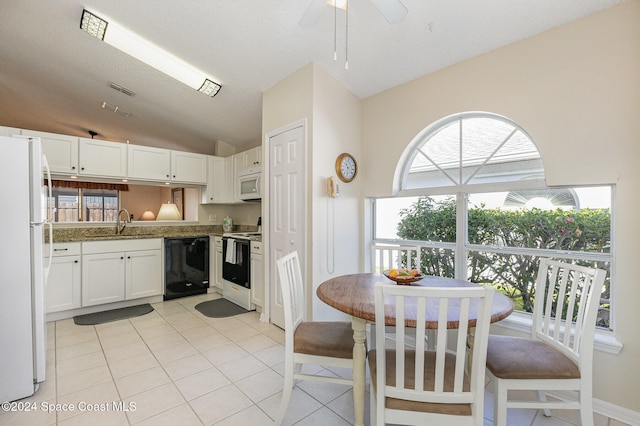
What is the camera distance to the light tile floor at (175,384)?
1721mm

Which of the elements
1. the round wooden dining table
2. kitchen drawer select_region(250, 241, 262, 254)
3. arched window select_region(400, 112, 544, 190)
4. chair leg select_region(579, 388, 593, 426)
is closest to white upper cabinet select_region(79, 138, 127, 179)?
kitchen drawer select_region(250, 241, 262, 254)

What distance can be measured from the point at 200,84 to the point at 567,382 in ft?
12.3

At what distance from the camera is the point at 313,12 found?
1675mm

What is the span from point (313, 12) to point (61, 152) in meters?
3.56

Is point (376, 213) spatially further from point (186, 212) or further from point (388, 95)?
point (186, 212)

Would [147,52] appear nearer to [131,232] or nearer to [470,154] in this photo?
[131,232]

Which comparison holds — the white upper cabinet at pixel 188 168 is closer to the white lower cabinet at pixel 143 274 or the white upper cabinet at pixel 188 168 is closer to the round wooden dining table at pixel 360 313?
the white lower cabinet at pixel 143 274

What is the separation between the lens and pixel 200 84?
3131 mm

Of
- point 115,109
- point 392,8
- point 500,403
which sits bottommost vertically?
point 500,403

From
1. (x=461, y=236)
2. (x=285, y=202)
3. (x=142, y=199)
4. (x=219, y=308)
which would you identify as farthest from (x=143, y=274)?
(x=142, y=199)

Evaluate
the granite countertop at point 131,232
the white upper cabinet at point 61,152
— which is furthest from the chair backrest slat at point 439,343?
the white upper cabinet at point 61,152

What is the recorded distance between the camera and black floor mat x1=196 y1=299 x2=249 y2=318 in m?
3.46

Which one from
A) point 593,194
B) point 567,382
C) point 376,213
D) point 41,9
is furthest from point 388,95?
point 41,9

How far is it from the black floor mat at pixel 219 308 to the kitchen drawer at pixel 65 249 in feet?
4.98
